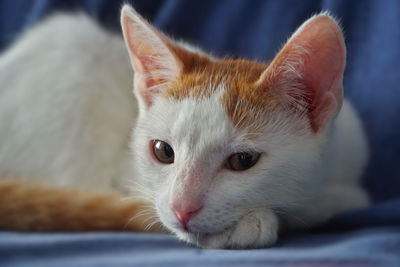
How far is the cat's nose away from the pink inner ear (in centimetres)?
40

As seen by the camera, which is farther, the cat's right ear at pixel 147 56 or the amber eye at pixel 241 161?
the cat's right ear at pixel 147 56

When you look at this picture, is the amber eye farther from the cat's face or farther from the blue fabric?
the blue fabric

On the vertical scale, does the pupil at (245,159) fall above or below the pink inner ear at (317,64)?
below

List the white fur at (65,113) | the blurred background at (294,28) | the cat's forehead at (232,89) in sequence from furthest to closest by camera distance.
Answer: the blurred background at (294,28), the white fur at (65,113), the cat's forehead at (232,89)

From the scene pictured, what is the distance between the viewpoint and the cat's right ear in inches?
48.7

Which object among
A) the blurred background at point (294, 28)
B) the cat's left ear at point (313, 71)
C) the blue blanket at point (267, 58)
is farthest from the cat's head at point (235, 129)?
the blurred background at point (294, 28)

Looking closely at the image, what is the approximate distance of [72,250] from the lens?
46.9 inches

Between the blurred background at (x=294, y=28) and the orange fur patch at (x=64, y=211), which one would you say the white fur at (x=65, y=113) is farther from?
the blurred background at (x=294, y=28)

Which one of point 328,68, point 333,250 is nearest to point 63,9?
point 328,68

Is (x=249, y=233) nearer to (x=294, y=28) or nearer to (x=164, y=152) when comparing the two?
(x=164, y=152)

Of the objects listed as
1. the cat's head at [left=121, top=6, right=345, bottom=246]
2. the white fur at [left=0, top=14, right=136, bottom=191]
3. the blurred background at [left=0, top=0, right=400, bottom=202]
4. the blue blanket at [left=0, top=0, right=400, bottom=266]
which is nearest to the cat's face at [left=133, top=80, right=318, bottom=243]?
the cat's head at [left=121, top=6, right=345, bottom=246]

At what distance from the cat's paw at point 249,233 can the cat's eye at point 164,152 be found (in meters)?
0.23

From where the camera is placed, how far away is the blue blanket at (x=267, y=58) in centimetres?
107

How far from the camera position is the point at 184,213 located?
Result: 103 cm
